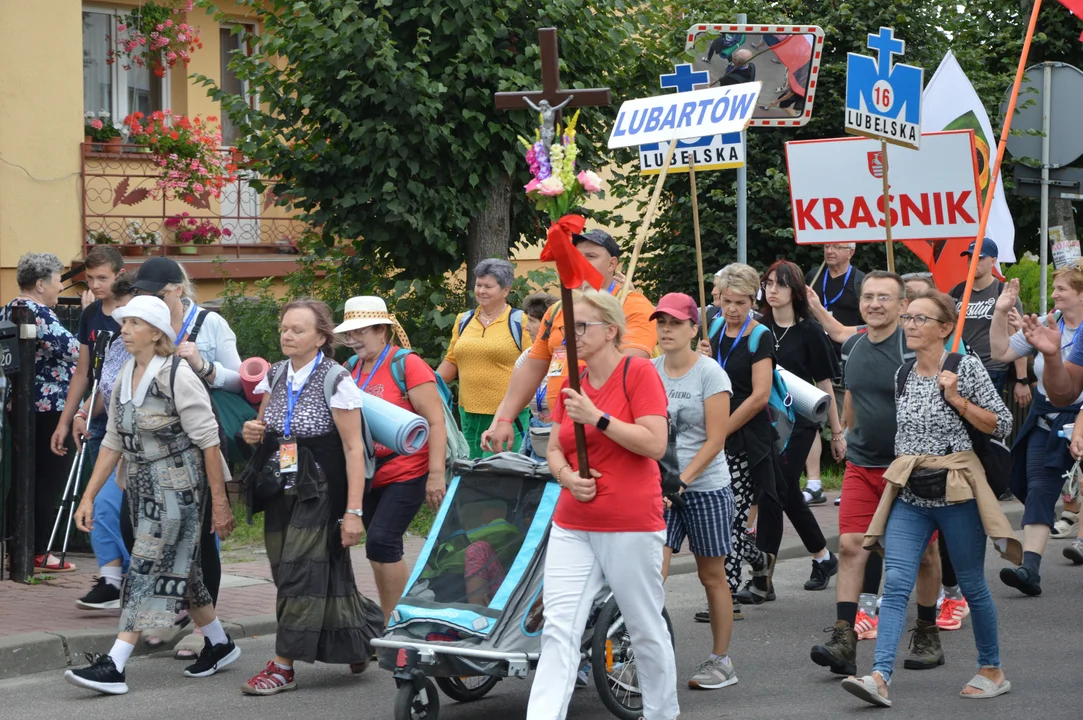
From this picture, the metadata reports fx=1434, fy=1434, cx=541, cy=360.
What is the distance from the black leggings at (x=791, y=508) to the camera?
27.3ft

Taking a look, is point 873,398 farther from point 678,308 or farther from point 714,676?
point 714,676

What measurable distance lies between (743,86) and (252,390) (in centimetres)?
304

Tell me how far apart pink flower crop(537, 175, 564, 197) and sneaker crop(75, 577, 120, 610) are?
4.32 m

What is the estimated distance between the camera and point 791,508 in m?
8.61

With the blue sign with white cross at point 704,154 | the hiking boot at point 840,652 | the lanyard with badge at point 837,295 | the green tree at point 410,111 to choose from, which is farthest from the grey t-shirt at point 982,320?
the hiking boot at point 840,652

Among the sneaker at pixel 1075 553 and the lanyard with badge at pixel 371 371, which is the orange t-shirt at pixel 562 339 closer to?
the lanyard with badge at pixel 371 371

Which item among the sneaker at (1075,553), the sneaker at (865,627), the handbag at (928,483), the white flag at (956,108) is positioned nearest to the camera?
the handbag at (928,483)

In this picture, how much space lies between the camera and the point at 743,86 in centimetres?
742

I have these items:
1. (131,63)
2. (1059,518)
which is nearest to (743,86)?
(1059,518)

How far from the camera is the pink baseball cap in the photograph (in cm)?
642

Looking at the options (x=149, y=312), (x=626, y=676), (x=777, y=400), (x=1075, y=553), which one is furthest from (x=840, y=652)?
(x=1075, y=553)

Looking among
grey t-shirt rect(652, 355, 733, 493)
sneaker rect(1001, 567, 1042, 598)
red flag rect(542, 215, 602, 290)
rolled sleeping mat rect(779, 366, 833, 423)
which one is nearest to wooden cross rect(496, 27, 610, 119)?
red flag rect(542, 215, 602, 290)

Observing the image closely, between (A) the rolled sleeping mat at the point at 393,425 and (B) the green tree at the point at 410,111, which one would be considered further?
(B) the green tree at the point at 410,111

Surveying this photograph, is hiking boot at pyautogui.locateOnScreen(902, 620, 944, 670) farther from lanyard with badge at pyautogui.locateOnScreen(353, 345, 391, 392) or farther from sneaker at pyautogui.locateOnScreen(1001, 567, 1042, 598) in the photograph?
lanyard with badge at pyautogui.locateOnScreen(353, 345, 391, 392)
